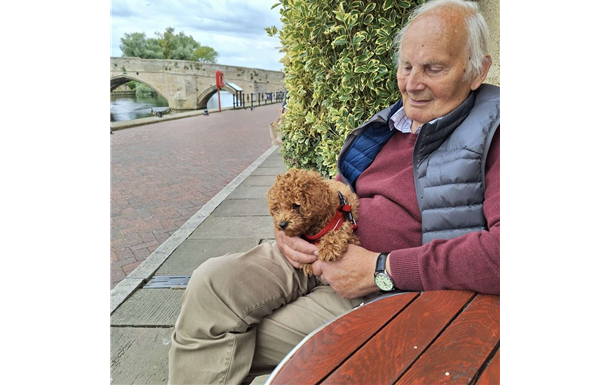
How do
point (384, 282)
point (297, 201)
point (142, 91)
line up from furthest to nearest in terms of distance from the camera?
1. point (142, 91)
2. point (297, 201)
3. point (384, 282)

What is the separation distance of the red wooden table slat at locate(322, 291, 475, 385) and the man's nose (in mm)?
874

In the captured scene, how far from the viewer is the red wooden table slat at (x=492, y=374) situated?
32.5 inches

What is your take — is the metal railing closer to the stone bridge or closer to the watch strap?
the stone bridge

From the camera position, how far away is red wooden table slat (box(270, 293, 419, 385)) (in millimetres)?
882

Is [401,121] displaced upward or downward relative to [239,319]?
upward

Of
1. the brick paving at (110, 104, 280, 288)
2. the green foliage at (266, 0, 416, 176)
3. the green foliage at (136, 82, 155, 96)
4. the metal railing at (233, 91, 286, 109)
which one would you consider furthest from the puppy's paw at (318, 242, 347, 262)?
the green foliage at (136, 82, 155, 96)

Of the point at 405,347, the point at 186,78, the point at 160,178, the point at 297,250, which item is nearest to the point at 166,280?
the point at 297,250

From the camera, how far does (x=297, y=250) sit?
1.67 metres

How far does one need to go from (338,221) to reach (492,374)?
2.95 feet

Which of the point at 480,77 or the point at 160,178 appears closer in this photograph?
the point at 480,77

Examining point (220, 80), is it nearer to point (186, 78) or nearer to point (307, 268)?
point (186, 78)

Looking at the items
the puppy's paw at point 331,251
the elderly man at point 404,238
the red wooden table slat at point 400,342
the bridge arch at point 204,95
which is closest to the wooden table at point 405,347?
the red wooden table slat at point 400,342
